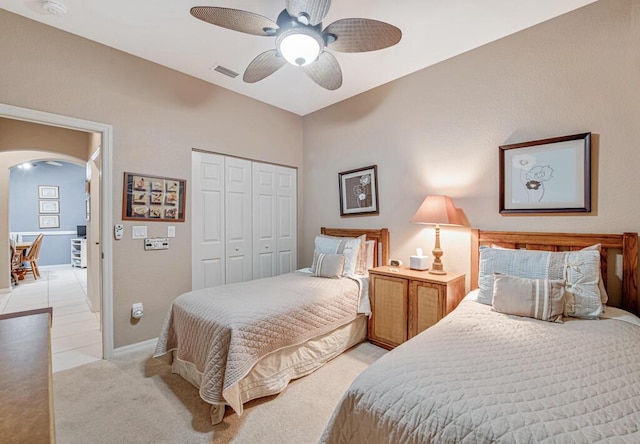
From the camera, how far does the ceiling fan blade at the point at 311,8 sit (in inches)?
63.1

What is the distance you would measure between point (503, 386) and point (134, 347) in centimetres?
307

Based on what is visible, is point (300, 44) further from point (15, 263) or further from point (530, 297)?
point (15, 263)

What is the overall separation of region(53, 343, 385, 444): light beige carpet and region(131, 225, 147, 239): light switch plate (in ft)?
3.75

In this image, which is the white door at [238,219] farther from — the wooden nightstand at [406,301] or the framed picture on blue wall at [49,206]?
the framed picture on blue wall at [49,206]

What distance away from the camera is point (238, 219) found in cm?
358

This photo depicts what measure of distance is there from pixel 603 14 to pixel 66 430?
178 inches

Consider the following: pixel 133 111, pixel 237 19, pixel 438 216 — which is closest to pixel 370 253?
pixel 438 216

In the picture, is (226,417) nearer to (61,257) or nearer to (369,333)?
(369,333)

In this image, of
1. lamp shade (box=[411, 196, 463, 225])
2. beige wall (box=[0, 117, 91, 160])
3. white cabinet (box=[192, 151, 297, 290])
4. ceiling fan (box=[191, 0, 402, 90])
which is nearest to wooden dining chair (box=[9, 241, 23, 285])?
beige wall (box=[0, 117, 91, 160])

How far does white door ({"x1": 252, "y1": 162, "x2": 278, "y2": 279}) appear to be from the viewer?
12.3 feet

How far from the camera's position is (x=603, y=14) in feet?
6.71

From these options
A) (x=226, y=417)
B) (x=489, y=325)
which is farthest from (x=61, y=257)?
(x=489, y=325)

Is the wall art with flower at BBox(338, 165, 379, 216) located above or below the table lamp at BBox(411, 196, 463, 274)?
above

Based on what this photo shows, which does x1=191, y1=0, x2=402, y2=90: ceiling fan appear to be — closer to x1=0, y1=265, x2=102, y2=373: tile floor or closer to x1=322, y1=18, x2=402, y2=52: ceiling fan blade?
x1=322, y1=18, x2=402, y2=52: ceiling fan blade
